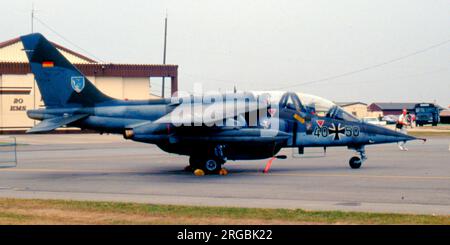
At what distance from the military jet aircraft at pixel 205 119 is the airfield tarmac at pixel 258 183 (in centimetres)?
95

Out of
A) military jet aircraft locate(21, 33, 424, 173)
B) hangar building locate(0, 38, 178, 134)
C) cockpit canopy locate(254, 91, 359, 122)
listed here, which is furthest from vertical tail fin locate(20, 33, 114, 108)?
hangar building locate(0, 38, 178, 134)

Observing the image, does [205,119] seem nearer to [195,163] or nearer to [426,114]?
[195,163]

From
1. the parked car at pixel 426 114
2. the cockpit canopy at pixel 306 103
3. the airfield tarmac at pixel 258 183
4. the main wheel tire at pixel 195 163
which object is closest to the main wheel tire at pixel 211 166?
the main wheel tire at pixel 195 163

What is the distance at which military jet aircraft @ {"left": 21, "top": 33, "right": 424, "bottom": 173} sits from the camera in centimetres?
2056

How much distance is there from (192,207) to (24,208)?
3555mm

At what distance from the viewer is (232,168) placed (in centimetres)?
2322

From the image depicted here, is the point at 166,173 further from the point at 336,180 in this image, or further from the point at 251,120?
the point at 336,180

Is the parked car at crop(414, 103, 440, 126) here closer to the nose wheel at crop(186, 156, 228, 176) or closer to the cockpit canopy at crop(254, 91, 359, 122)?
the cockpit canopy at crop(254, 91, 359, 122)

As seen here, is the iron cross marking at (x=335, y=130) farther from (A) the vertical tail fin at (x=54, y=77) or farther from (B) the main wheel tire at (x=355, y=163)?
(A) the vertical tail fin at (x=54, y=77)

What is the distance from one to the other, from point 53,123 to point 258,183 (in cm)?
702

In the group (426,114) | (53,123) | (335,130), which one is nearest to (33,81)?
(53,123)

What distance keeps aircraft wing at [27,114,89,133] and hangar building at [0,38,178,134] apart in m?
39.7
